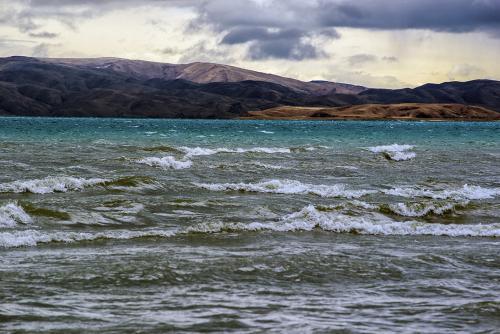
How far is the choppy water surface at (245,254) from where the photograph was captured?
8117 millimetres

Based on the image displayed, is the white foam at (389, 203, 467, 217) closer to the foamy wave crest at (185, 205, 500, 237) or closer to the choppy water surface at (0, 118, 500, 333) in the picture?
the choppy water surface at (0, 118, 500, 333)

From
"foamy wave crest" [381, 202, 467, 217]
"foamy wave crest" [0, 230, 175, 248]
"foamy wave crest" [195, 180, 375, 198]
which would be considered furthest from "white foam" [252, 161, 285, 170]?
"foamy wave crest" [0, 230, 175, 248]

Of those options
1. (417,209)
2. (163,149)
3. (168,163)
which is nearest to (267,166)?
(168,163)

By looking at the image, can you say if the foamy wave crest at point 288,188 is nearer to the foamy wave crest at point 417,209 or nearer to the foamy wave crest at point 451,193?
the foamy wave crest at point 451,193

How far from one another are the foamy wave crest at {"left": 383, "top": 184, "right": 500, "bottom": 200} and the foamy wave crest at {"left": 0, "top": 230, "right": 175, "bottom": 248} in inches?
412

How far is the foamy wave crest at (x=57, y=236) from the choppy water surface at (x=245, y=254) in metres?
0.04

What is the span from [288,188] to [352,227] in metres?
7.13

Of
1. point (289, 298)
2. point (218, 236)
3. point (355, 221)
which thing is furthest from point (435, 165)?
point (289, 298)

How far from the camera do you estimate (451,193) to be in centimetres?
2269

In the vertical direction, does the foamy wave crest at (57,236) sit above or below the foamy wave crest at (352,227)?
above

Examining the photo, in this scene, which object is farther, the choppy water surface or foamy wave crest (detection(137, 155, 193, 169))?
foamy wave crest (detection(137, 155, 193, 169))

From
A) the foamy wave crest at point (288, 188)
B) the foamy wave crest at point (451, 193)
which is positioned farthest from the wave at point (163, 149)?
the foamy wave crest at point (451, 193)

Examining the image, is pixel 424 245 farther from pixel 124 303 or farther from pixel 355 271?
pixel 124 303

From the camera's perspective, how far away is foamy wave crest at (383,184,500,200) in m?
22.2
